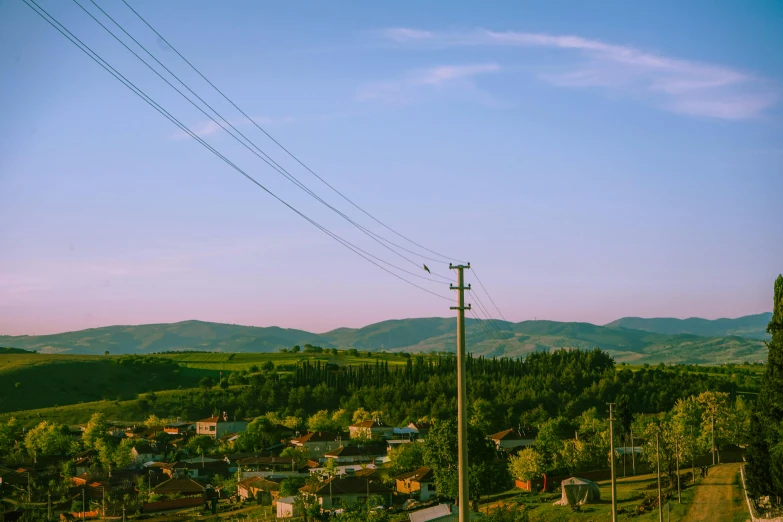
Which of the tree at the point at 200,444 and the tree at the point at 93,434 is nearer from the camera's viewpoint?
the tree at the point at 200,444

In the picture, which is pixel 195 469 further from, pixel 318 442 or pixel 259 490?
pixel 318 442

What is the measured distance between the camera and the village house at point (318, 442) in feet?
309

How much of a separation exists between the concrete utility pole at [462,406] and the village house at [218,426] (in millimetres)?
88249

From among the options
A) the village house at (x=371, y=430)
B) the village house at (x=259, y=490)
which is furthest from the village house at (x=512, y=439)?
the village house at (x=259, y=490)

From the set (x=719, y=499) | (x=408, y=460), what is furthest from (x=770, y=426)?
(x=408, y=460)

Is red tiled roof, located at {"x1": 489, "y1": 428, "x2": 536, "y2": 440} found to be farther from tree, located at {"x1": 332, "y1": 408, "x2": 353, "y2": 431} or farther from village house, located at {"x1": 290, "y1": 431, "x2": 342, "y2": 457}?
tree, located at {"x1": 332, "y1": 408, "x2": 353, "y2": 431}

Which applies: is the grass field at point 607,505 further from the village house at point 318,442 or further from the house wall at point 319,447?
the village house at point 318,442

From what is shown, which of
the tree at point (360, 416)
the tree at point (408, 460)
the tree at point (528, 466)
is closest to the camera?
the tree at point (528, 466)

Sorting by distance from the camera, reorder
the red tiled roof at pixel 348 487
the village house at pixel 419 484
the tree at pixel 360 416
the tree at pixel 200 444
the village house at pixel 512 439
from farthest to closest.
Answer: the tree at pixel 360 416, the tree at pixel 200 444, the village house at pixel 512 439, the village house at pixel 419 484, the red tiled roof at pixel 348 487

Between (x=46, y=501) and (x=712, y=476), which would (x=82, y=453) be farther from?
(x=712, y=476)

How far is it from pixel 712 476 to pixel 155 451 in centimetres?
6230

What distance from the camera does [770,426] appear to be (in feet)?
131

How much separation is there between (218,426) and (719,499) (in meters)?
76.6

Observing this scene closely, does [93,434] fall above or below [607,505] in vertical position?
below
